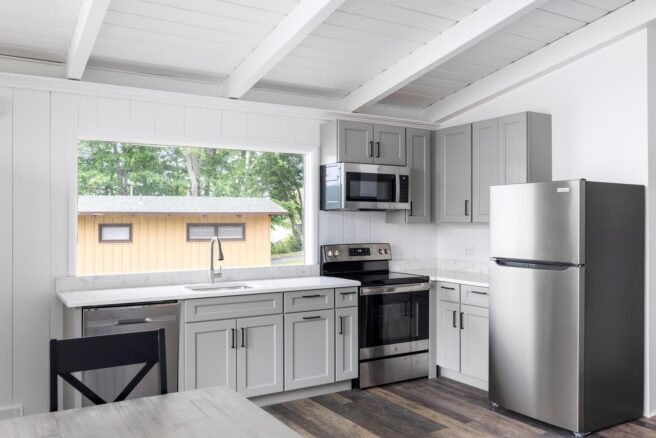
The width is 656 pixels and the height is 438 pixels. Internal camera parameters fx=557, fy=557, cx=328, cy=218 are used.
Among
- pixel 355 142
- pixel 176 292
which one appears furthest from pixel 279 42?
pixel 176 292

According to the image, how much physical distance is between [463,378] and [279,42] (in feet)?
9.56

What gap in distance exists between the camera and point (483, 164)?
4.42m

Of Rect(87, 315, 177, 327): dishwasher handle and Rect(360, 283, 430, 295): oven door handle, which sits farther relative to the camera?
Rect(360, 283, 430, 295): oven door handle

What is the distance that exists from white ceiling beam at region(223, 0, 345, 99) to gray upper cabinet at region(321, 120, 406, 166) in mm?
843

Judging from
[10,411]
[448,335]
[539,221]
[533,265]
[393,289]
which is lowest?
[10,411]

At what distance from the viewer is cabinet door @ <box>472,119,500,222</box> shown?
Answer: 432cm

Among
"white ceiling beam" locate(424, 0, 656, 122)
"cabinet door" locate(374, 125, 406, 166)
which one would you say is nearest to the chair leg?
"cabinet door" locate(374, 125, 406, 166)

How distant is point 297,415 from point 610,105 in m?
3.00

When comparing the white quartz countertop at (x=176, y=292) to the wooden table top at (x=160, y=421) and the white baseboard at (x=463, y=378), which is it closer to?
the white baseboard at (x=463, y=378)

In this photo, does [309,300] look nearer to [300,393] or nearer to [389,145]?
[300,393]

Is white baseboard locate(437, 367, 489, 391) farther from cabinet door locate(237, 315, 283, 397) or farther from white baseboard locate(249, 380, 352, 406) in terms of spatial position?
cabinet door locate(237, 315, 283, 397)

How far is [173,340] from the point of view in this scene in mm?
3480

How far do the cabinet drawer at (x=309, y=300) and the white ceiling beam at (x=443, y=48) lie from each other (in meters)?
1.58

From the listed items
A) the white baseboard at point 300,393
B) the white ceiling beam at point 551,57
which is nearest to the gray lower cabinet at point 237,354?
the white baseboard at point 300,393
